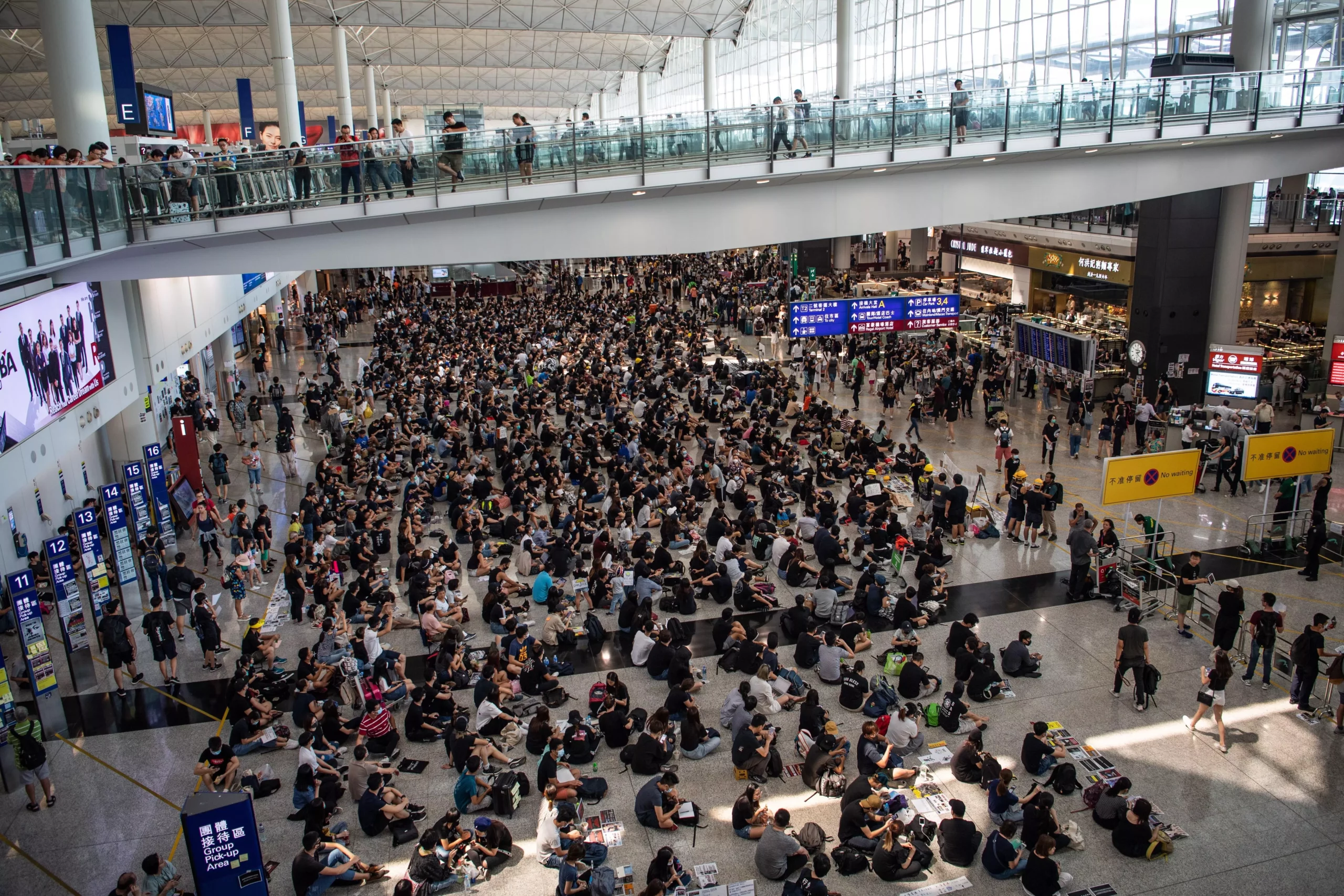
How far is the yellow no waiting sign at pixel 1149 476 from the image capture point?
1488cm

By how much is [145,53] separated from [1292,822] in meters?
56.3

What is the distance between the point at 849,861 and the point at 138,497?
557 inches

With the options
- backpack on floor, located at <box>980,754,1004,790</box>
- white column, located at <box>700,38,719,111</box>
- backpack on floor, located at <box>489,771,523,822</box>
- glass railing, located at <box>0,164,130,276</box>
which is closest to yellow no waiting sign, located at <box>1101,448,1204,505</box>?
backpack on floor, located at <box>980,754,1004,790</box>

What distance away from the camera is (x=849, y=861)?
8.88 meters

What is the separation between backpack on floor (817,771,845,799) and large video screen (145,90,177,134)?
A: 26.9 m

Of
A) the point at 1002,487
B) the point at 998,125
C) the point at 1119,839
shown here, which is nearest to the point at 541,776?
the point at 1119,839

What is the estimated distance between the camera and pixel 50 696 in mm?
11789

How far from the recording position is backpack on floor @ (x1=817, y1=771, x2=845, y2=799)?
1008 cm

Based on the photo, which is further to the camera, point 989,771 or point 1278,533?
point 1278,533

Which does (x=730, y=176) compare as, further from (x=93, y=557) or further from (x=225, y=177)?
(x=93, y=557)

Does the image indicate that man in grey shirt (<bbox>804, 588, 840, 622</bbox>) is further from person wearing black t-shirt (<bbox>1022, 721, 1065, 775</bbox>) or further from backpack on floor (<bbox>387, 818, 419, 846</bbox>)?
backpack on floor (<bbox>387, 818, 419, 846</bbox>)

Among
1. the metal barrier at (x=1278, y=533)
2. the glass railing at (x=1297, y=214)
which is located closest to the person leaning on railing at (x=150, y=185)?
the metal barrier at (x=1278, y=533)

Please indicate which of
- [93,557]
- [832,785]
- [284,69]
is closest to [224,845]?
[832,785]

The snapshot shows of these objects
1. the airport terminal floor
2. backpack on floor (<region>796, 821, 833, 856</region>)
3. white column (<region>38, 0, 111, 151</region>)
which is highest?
white column (<region>38, 0, 111, 151</region>)
